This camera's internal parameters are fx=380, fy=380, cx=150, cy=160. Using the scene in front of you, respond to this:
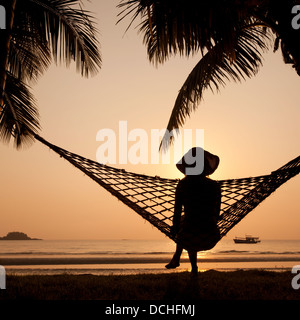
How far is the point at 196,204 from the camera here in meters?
2.37

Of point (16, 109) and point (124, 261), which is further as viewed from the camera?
point (124, 261)

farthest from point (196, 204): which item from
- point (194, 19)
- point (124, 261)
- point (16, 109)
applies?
point (124, 261)

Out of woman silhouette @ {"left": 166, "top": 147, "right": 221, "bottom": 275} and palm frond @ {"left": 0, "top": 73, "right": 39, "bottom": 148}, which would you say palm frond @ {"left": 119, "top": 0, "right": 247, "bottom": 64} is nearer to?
woman silhouette @ {"left": 166, "top": 147, "right": 221, "bottom": 275}

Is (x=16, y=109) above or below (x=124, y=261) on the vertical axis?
above

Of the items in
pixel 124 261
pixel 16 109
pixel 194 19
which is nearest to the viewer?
pixel 194 19

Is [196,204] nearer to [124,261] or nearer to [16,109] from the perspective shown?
[16,109]

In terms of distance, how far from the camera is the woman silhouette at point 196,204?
2.34 meters

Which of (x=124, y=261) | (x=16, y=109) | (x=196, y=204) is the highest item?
(x=16, y=109)

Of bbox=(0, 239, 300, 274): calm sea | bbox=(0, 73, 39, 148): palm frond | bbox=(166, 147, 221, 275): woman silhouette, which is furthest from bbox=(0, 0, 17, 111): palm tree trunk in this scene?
bbox=(0, 239, 300, 274): calm sea

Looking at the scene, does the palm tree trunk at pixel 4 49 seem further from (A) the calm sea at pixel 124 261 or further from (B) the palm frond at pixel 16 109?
(A) the calm sea at pixel 124 261
